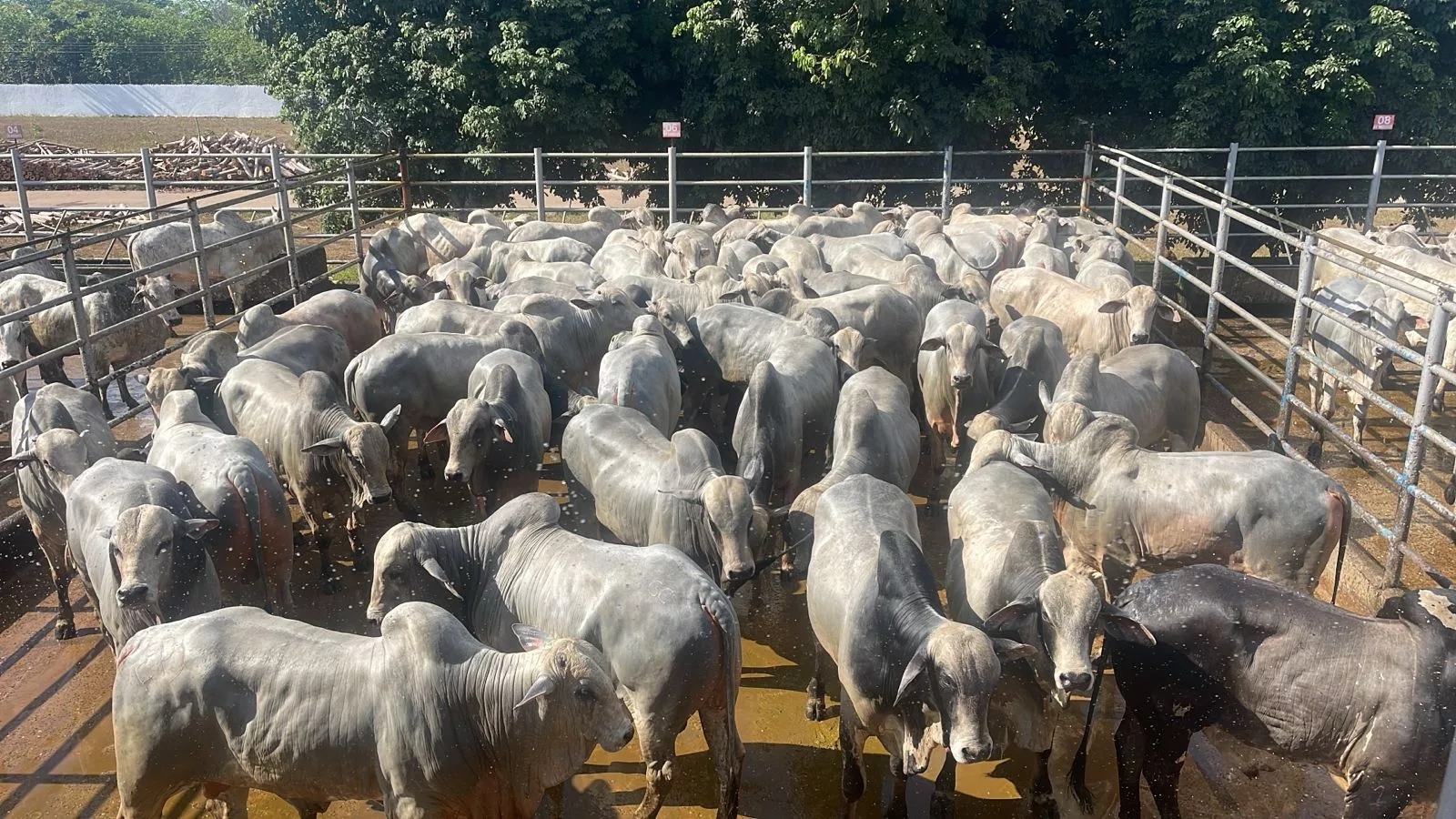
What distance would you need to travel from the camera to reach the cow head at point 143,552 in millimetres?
5152

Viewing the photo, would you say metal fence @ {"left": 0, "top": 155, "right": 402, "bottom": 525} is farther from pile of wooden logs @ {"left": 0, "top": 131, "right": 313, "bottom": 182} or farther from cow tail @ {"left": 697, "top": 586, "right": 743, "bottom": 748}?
pile of wooden logs @ {"left": 0, "top": 131, "right": 313, "bottom": 182}

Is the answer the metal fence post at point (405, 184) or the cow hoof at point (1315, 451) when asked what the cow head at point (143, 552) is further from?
the metal fence post at point (405, 184)

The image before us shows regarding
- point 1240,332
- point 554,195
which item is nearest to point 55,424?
point 1240,332

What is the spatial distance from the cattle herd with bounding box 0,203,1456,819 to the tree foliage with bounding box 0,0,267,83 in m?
54.8

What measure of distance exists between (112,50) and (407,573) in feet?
216

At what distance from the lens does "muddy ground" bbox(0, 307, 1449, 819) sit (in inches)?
202

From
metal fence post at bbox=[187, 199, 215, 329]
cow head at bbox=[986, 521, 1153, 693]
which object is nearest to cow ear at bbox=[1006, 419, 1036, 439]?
cow head at bbox=[986, 521, 1153, 693]

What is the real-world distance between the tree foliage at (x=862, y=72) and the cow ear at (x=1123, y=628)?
12.8m

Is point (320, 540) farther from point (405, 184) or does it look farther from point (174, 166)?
point (174, 166)

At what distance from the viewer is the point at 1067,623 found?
15.0ft

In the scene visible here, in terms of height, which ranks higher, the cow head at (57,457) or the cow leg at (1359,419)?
the cow head at (57,457)

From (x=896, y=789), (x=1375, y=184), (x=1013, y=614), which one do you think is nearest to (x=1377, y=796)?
(x=1013, y=614)

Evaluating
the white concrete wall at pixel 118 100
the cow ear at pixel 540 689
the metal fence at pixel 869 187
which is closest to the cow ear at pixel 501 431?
the cow ear at pixel 540 689

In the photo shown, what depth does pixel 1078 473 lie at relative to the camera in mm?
6438
